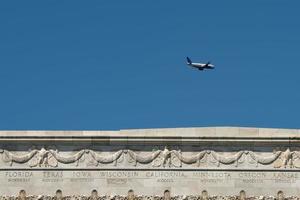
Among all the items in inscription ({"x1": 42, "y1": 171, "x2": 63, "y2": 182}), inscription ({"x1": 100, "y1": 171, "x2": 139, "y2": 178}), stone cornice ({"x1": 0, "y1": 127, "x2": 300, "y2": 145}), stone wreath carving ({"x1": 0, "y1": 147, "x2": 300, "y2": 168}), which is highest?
stone cornice ({"x1": 0, "y1": 127, "x2": 300, "y2": 145})

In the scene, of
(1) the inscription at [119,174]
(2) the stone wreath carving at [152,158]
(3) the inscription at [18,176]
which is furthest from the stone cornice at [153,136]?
(3) the inscription at [18,176]

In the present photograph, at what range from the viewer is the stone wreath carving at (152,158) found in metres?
41.4

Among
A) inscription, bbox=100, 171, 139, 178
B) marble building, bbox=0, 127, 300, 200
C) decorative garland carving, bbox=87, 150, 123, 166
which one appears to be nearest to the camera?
marble building, bbox=0, 127, 300, 200

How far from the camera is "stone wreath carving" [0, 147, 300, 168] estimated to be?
41.4m

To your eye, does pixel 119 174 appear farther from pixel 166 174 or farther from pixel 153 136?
pixel 153 136

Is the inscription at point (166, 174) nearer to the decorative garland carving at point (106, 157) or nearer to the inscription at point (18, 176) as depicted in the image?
the decorative garland carving at point (106, 157)

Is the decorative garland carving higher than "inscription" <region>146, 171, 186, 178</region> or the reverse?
higher

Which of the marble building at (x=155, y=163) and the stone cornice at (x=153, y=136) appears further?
the stone cornice at (x=153, y=136)

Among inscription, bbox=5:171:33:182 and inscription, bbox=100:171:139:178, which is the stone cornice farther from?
inscription, bbox=5:171:33:182

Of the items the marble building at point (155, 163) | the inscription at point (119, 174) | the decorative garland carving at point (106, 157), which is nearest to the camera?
the marble building at point (155, 163)

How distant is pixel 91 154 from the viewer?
136ft

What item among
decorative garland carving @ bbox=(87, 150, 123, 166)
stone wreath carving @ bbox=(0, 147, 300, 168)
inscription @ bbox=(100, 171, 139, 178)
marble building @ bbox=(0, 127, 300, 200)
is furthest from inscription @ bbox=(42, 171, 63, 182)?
inscription @ bbox=(100, 171, 139, 178)

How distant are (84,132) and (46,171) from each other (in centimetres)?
207

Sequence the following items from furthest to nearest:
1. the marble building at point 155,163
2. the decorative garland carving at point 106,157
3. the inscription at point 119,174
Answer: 1. the decorative garland carving at point 106,157
2. the inscription at point 119,174
3. the marble building at point 155,163
